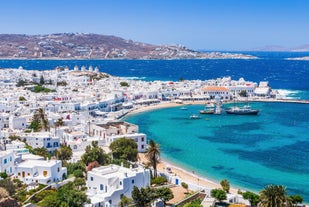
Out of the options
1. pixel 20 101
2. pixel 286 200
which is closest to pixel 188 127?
pixel 20 101

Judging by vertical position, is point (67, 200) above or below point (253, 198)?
above

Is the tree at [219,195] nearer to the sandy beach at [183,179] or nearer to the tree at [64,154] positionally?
the sandy beach at [183,179]

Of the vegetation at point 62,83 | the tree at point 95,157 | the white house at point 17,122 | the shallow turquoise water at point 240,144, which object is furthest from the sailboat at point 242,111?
the tree at point 95,157

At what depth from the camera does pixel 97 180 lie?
32.6 metres

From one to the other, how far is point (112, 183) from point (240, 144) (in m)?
31.2

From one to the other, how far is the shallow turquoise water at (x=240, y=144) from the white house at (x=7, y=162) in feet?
60.9

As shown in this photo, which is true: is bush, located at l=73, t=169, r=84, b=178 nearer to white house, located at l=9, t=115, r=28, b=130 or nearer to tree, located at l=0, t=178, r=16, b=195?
tree, located at l=0, t=178, r=16, b=195

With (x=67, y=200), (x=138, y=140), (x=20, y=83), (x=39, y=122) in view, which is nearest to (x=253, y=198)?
(x=67, y=200)

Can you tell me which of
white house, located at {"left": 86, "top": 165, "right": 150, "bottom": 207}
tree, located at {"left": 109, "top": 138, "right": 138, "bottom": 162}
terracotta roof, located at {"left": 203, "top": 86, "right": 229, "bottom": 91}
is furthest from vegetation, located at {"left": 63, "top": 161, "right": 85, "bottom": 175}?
terracotta roof, located at {"left": 203, "top": 86, "right": 229, "bottom": 91}

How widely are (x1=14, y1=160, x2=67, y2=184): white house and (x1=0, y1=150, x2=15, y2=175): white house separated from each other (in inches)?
31.6

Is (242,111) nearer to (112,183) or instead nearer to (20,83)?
(112,183)

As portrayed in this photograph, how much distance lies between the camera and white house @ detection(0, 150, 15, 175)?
36562 millimetres

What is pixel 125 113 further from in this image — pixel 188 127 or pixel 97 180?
pixel 97 180

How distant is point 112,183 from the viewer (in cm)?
3186
